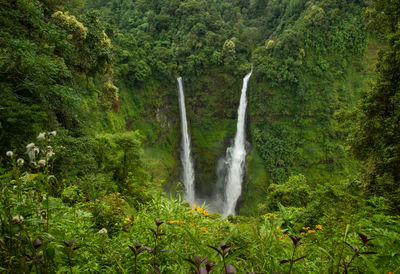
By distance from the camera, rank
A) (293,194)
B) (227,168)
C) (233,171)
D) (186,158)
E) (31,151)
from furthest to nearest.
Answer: (186,158) → (227,168) → (233,171) → (293,194) → (31,151)

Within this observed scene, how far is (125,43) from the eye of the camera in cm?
1912

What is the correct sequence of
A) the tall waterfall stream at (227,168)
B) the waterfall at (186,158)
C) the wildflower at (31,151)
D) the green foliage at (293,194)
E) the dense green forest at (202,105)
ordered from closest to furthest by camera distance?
1. the wildflower at (31,151)
2. the dense green forest at (202,105)
3. the green foliage at (293,194)
4. the tall waterfall stream at (227,168)
5. the waterfall at (186,158)

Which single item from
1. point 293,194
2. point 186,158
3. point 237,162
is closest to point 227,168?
point 237,162

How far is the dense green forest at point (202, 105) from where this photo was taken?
4.03 meters

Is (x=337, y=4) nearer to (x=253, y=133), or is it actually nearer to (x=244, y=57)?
(x=244, y=57)

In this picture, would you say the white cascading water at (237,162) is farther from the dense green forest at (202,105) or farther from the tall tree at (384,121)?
the tall tree at (384,121)

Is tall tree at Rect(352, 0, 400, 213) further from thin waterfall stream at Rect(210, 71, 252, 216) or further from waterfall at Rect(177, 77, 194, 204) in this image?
waterfall at Rect(177, 77, 194, 204)

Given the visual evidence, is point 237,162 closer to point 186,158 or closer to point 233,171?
point 233,171

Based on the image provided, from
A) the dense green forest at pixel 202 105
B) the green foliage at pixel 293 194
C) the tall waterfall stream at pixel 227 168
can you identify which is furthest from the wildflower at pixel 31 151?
the tall waterfall stream at pixel 227 168

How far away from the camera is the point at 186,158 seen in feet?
72.9

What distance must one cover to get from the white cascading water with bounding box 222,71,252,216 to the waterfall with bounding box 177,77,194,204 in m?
3.50

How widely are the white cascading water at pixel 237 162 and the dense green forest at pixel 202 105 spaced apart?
2.36ft

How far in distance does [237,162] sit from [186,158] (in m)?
5.14

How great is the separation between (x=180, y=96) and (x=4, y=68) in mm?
19164
